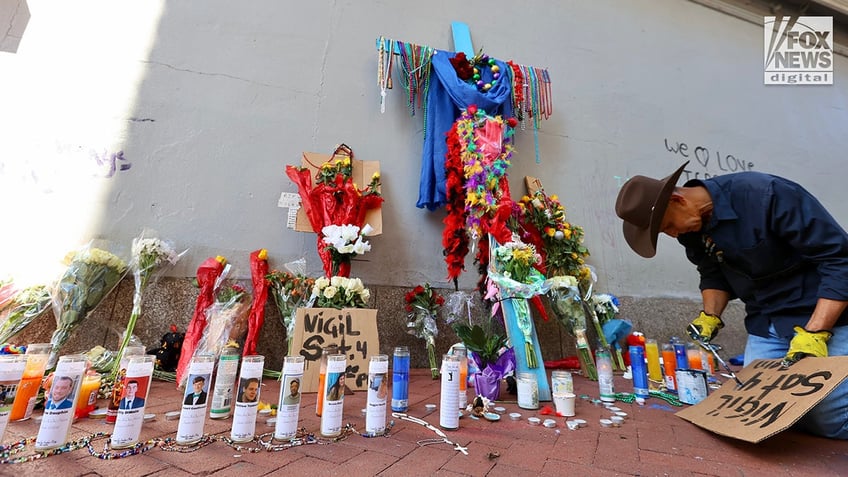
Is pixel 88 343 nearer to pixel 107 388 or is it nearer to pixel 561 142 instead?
pixel 107 388

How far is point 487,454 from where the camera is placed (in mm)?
1376

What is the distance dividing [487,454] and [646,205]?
1.49m

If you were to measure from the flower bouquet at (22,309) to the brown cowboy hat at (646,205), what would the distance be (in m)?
3.54

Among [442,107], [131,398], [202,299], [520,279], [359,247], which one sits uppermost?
[442,107]

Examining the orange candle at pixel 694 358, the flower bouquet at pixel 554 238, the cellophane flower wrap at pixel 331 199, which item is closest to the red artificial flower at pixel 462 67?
the flower bouquet at pixel 554 238

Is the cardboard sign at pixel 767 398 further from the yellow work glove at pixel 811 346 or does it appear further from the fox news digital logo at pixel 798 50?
the fox news digital logo at pixel 798 50

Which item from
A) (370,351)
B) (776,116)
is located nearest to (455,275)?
(370,351)

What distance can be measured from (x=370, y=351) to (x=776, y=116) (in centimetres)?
702

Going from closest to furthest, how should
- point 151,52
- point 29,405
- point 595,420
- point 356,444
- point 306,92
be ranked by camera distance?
point 356,444 → point 29,405 → point 595,420 → point 151,52 → point 306,92

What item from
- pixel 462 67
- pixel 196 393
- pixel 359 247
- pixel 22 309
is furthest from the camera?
pixel 462 67

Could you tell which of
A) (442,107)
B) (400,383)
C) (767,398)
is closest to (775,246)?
(767,398)

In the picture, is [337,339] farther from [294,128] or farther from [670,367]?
[670,367]

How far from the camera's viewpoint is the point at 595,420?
1.88 metres

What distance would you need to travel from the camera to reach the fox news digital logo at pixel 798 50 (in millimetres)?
5848
